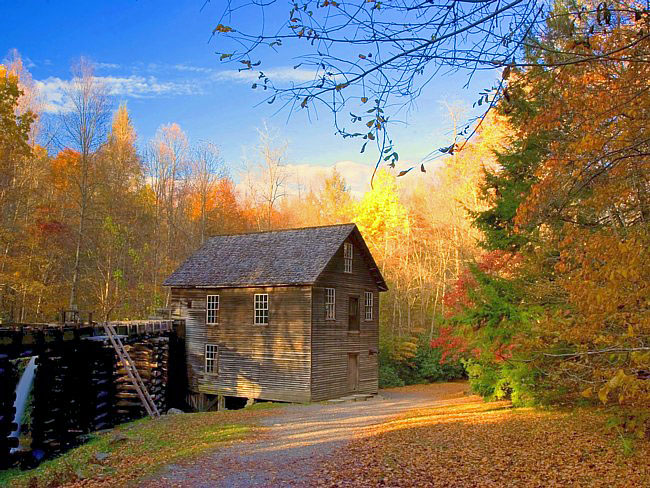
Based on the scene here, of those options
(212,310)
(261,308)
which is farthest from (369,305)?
(212,310)

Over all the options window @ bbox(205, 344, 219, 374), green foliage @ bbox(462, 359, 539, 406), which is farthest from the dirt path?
window @ bbox(205, 344, 219, 374)

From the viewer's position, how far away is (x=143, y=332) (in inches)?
950

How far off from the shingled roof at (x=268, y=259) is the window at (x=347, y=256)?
2.18 feet

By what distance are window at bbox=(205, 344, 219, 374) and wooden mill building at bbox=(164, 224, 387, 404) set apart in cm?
6

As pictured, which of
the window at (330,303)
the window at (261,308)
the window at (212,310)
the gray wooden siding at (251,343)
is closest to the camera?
the gray wooden siding at (251,343)

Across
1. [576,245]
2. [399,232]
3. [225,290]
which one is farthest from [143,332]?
[399,232]

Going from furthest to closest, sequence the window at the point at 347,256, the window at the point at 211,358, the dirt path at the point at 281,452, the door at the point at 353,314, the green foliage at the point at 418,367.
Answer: the green foliage at the point at 418,367 → the door at the point at 353,314 → the window at the point at 211,358 → the window at the point at 347,256 → the dirt path at the point at 281,452

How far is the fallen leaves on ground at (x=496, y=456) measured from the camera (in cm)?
943

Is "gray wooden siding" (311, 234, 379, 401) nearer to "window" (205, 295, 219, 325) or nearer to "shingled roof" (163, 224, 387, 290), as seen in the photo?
"shingled roof" (163, 224, 387, 290)

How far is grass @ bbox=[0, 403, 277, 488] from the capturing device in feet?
34.2

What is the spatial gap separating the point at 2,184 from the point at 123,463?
22385mm

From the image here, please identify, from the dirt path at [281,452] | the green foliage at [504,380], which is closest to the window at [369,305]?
the dirt path at [281,452]

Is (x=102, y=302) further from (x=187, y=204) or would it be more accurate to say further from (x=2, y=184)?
(x=187, y=204)

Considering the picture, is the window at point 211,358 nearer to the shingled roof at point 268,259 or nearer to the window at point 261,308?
the window at point 261,308
